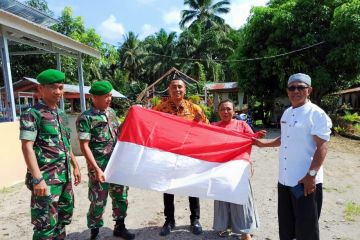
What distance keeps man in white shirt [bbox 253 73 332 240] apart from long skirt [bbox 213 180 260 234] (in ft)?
2.71

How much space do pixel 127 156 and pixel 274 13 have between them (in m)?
14.3

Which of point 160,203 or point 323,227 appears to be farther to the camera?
point 160,203

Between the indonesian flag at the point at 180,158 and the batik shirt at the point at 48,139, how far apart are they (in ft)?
2.03

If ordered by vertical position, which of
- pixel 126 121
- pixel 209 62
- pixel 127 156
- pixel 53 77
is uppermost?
pixel 209 62

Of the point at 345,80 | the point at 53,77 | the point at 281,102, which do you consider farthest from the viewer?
the point at 281,102

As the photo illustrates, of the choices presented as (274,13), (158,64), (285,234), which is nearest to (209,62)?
(158,64)

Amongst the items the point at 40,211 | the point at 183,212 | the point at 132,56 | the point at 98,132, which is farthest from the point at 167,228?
the point at 132,56

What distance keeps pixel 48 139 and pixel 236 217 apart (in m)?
2.22

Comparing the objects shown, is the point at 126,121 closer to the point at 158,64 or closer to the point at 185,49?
the point at 185,49

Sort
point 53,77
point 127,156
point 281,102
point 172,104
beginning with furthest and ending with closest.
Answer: point 281,102
point 172,104
point 127,156
point 53,77

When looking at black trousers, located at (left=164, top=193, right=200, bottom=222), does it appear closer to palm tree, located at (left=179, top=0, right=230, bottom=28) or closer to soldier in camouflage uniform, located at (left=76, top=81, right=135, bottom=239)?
soldier in camouflage uniform, located at (left=76, top=81, right=135, bottom=239)

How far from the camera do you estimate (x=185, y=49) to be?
35812mm

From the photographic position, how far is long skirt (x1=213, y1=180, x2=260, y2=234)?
12.8 ft

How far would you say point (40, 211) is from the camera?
3070mm
